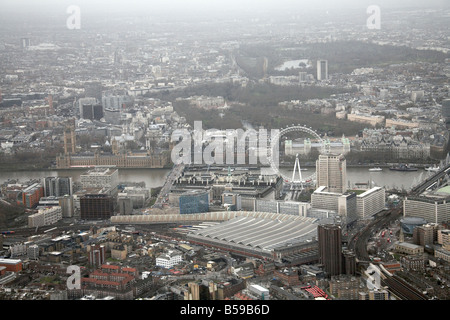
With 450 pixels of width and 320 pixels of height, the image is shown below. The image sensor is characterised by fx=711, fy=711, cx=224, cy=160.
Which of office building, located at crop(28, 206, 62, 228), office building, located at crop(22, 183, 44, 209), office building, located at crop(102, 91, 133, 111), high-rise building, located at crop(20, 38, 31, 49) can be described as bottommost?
office building, located at crop(28, 206, 62, 228)

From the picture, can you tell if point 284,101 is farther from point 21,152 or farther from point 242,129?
point 21,152

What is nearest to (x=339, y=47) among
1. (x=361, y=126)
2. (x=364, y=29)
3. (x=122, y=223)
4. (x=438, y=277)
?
(x=364, y=29)

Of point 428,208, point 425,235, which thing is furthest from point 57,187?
point 425,235

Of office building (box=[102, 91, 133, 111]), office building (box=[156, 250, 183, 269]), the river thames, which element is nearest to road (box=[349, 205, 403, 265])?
the river thames

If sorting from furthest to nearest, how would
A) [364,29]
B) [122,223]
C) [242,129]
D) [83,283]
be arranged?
[364,29], [242,129], [122,223], [83,283]

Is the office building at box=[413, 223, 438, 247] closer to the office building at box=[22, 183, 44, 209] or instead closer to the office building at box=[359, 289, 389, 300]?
the office building at box=[359, 289, 389, 300]

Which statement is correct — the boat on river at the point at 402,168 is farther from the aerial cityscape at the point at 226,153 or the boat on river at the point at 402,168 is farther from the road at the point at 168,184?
the road at the point at 168,184
